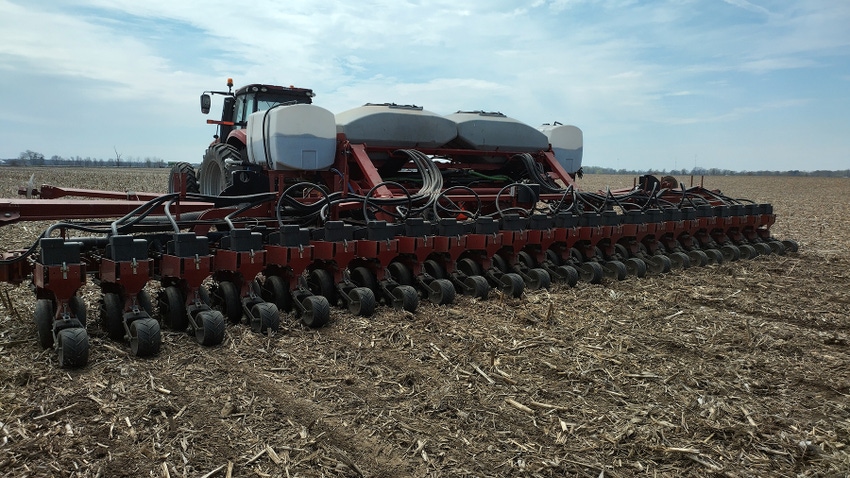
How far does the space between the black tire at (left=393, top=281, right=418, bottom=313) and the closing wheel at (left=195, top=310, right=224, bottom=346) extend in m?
1.40

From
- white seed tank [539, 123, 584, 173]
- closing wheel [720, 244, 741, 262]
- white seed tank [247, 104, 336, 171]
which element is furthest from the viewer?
white seed tank [539, 123, 584, 173]

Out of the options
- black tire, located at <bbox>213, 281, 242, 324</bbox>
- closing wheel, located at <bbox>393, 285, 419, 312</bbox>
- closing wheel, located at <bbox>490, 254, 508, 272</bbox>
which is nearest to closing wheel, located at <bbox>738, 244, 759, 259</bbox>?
closing wheel, located at <bbox>490, 254, 508, 272</bbox>

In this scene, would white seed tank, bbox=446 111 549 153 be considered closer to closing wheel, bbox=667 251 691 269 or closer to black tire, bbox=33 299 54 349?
closing wheel, bbox=667 251 691 269

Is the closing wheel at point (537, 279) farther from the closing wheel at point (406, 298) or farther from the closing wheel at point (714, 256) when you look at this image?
the closing wheel at point (714, 256)

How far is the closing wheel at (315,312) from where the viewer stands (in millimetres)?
4266

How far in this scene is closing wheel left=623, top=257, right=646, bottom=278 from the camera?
6547 mm

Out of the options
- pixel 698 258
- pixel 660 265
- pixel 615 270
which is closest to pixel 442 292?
pixel 615 270

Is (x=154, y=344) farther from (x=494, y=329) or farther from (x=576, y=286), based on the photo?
(x=576, y=286)

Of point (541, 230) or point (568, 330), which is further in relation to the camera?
point (541, 230)

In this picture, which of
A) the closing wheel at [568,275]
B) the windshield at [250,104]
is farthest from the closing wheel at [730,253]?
the windshield at [250,104]

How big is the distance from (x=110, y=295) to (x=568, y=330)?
291cm

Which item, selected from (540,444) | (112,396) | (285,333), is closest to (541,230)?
(285,333)

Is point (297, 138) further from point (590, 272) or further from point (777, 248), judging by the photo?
point (777, 248)

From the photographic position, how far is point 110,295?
3855mm
